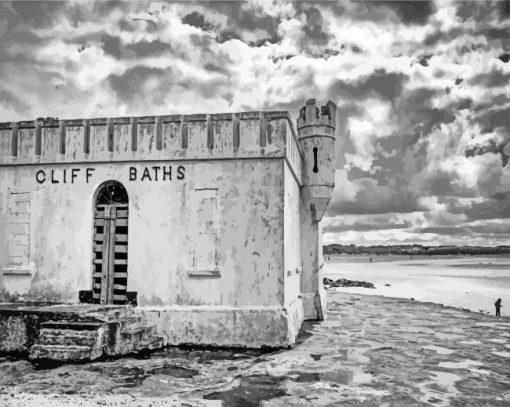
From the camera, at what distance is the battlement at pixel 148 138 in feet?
41.2

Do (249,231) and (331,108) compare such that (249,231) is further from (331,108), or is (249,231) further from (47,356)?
(331,108)

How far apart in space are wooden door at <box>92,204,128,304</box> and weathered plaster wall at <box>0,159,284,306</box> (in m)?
0.22

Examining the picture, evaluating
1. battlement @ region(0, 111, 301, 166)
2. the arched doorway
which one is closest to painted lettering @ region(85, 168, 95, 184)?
battlement @ region(0, 111, 301, 166)

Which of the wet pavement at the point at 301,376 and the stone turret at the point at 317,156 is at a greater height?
the stone turret at the point at 317,156

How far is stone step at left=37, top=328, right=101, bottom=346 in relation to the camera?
10.4m

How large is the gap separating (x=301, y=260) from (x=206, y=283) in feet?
18.0

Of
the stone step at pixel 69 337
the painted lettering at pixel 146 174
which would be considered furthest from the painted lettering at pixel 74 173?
the stone step at pixel 69 337

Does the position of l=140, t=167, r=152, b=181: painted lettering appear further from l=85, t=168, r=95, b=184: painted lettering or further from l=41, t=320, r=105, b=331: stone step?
l=41, t=320, r=105, b=331: stone step

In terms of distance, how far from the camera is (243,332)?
39.6 ft

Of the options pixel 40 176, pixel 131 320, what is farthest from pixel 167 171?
pixel 131 320

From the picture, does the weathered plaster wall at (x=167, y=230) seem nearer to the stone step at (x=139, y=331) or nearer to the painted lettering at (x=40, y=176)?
the painted lettering at (x=40, y=176)

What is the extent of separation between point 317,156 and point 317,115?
1370mm

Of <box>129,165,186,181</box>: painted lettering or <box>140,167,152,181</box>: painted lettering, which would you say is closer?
<box>129,165,186,181</box>: painted lettering

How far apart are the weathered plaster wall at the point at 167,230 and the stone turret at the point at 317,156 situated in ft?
14.6
